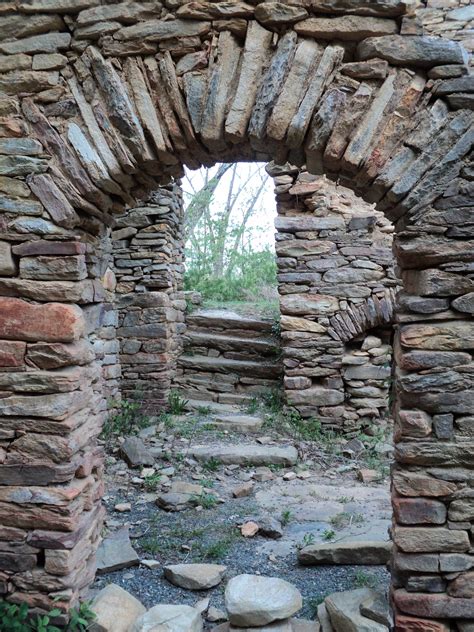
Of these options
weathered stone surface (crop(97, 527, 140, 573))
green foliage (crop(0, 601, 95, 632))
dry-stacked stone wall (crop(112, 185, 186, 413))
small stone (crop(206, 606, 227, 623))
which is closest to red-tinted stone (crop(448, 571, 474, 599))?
small stone (crop(206, 606, 227, 623))

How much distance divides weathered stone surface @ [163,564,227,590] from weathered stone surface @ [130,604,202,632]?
0.34 meters

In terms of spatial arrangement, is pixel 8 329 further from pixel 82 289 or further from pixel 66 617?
pixel 66 617

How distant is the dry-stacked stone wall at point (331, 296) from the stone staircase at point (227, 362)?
73 cm

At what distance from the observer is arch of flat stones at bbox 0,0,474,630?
2.37 metres

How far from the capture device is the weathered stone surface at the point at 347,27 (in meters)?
2.37

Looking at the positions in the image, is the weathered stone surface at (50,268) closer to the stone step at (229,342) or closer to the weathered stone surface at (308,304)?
the weathered stone surface at (308,304)

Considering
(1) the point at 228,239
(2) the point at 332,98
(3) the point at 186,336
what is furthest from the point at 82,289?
(1) the point at 228,239

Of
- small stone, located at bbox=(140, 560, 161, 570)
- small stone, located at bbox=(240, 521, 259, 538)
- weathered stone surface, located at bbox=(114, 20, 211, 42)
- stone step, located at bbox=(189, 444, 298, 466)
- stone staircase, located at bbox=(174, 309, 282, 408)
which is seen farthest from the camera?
stone staircase, located at bbox=(174, 309, 282, 408)

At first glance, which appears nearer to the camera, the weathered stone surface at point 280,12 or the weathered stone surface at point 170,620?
the weathered stone surface at point 280,12

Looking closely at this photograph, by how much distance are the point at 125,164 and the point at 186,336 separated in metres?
5.08

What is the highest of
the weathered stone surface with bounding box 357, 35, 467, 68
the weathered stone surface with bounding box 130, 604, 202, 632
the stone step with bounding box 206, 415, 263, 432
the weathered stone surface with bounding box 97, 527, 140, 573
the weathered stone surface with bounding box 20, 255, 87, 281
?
the weathered stone surface with bounding box 357, 35, 467, 68

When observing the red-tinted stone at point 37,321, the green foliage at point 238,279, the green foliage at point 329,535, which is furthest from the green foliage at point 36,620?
the green foliage at point 238,279

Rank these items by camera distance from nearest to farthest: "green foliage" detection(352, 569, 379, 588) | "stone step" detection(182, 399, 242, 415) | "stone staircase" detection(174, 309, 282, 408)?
"green foliage" detection(352, 569, 379, 588), "stone step" detection(182, 399, 242, 415), "stone staircase" detection(174, 309, 282, 408)

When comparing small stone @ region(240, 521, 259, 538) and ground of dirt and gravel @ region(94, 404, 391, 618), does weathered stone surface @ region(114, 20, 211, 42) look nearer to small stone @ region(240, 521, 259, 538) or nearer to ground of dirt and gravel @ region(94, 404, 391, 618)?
ground of dirt and gravel @ region(94, 404, 391, 618)
